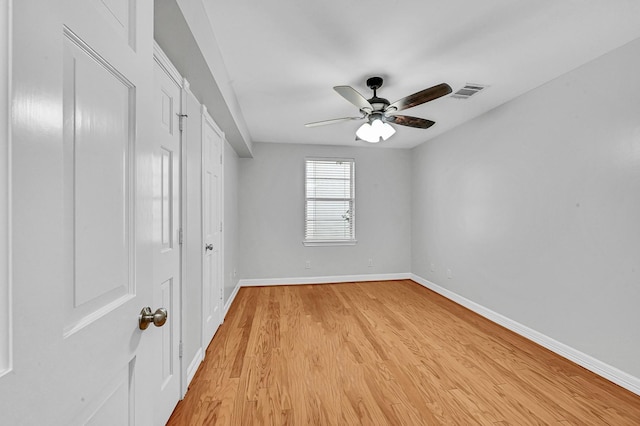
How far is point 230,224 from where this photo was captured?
12.2ft

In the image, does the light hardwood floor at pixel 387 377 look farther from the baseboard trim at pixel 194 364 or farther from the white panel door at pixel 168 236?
the white panel door at pixel 168 236

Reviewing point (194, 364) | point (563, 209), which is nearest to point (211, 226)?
point (194, 364)

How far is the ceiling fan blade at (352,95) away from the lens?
A: 2.13 metres

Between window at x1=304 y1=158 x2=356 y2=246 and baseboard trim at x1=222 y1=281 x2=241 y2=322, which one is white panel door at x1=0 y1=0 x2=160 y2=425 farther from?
window at x1=304 y1=158 x2=356 y2=246

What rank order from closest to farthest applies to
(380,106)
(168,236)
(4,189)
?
1. (4,189)
2. (168,236)
3. (380,106)

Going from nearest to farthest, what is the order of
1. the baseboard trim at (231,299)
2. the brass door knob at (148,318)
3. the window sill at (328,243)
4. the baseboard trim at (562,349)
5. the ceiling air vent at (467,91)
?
the brass door knob at (148,318)
the baseboard trim at (562,349)
the ceiling air vent at (467,91)
the baseboard trim at (231,299)
the window sill at (328,243)

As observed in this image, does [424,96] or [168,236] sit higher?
[424,96]

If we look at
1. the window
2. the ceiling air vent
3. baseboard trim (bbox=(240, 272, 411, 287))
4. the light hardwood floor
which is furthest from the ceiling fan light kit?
baseboard trim (bbox=(240, 272, 411, 287))

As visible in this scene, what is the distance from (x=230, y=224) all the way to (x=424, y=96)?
8.85ft

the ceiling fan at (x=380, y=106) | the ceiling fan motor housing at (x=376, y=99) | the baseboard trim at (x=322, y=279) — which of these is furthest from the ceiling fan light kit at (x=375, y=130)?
the baseboard trim at (x=322, y=279)

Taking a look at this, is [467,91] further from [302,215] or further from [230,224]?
[230,224]

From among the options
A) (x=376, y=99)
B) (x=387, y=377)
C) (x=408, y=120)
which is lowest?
(x=387, y=377)

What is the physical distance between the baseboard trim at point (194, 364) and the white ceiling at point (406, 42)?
7.45 ft

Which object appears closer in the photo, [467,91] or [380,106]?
[380,106]
